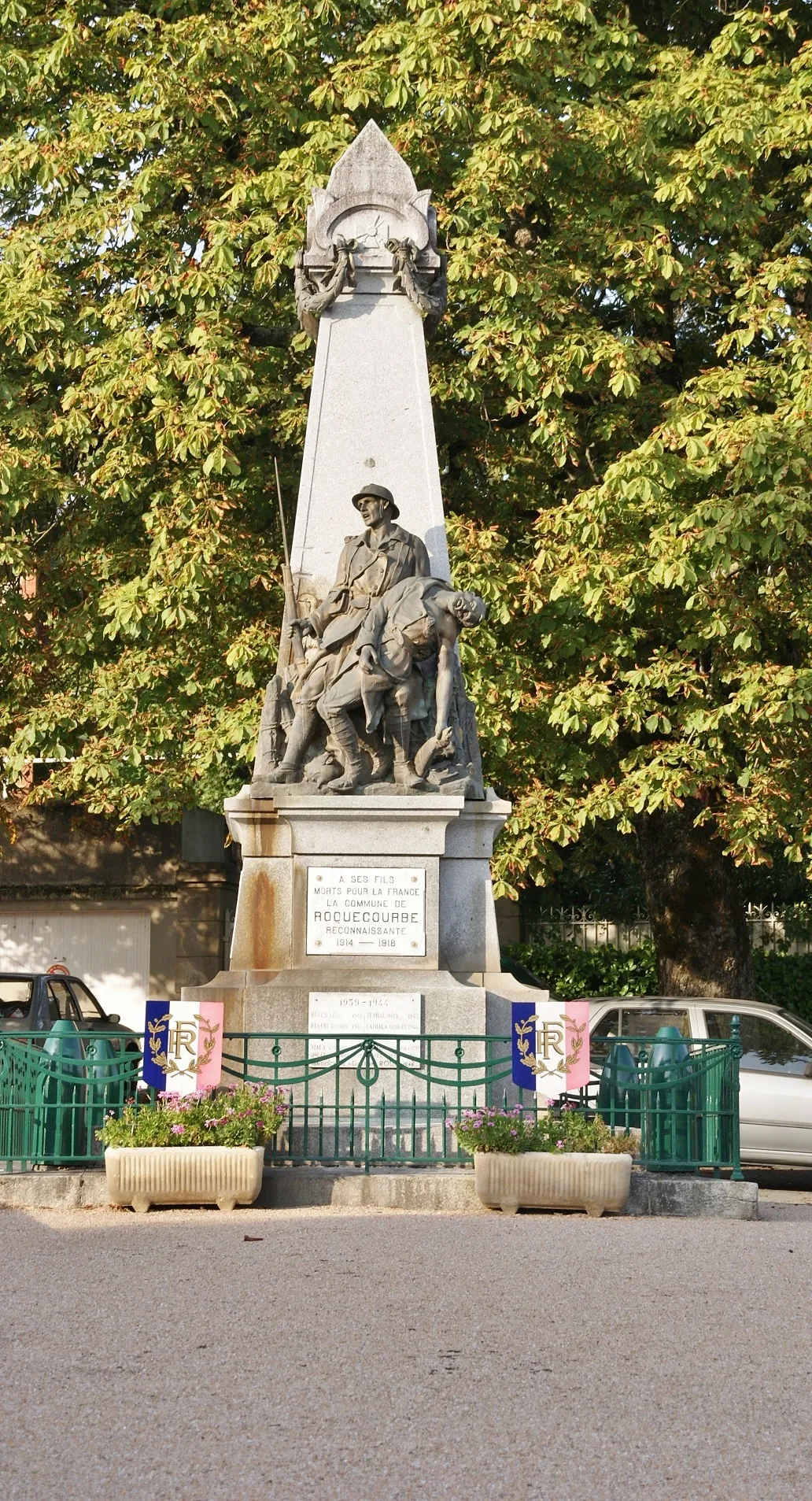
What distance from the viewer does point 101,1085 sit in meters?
10.8

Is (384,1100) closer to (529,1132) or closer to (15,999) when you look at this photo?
(529,1132)

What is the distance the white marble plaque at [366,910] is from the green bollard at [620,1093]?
1.58 m

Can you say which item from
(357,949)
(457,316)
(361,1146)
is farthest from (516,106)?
(361,1146)

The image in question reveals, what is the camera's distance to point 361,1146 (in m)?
11.3

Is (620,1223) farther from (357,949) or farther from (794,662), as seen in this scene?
(794,662)

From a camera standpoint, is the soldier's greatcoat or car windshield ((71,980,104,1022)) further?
car windshield ((71,980,104,1022))

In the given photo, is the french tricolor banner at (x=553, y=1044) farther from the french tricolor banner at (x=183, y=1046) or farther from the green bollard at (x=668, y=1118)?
the french tricolor banner at (x=183, y=1046)

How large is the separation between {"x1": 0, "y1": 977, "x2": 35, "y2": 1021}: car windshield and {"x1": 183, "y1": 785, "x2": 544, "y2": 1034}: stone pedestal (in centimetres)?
445

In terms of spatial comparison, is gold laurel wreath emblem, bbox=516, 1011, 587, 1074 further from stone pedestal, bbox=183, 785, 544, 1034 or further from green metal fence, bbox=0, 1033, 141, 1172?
green metal fence, bbox=0, 1033, 141, 1172

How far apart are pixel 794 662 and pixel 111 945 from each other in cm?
1300

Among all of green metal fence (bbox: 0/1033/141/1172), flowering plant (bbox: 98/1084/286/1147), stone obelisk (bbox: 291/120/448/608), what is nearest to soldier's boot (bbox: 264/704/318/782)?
stone obelisk (bbox: 291/120/448/608)

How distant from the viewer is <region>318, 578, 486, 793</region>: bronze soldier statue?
1248 centimetres

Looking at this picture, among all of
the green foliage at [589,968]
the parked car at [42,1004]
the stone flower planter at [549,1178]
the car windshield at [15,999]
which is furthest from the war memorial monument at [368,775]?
the green foliage at [589,968]

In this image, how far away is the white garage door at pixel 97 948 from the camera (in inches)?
1070
